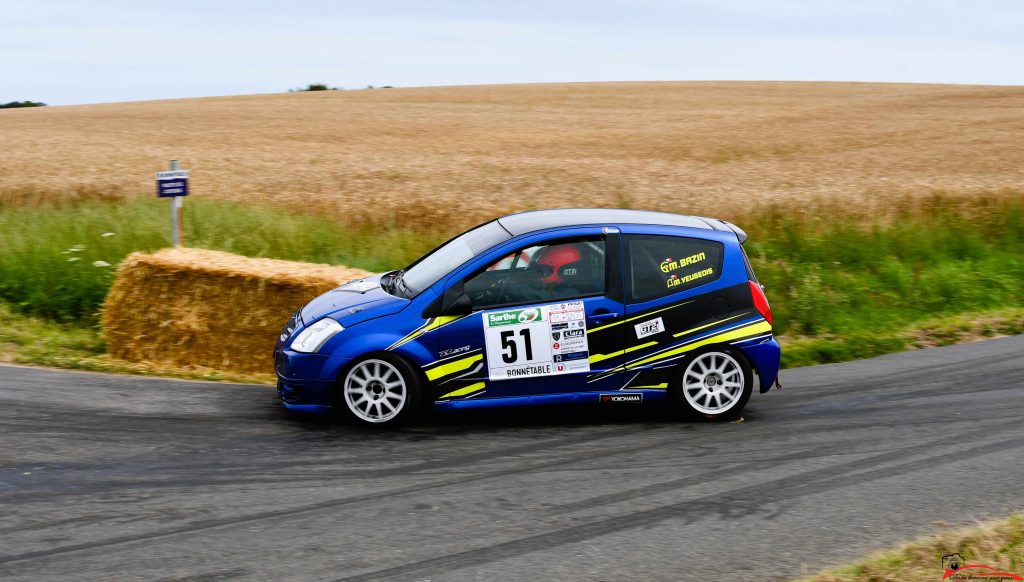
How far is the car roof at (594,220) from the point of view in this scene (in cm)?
840

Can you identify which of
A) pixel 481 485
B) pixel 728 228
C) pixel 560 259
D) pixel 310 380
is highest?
pixel 728 228

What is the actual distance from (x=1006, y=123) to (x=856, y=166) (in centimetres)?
1228

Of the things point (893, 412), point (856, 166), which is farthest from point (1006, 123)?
point (893, 412)

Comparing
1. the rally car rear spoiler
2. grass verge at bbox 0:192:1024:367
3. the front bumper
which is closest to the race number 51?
the front bumper

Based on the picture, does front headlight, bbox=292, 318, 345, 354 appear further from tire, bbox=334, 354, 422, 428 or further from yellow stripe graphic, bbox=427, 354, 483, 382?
yellow stripe graphic, bbox=427, 354, 483, 382

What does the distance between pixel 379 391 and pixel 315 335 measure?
66cm

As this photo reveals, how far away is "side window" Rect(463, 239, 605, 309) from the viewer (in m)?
8.03

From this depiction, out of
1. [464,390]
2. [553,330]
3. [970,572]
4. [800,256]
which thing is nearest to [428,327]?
[464,390]

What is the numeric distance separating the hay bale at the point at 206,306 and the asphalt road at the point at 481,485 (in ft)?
2.56

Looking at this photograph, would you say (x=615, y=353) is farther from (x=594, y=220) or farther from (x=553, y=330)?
(x=594, y=220)

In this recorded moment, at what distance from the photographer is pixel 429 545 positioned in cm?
560

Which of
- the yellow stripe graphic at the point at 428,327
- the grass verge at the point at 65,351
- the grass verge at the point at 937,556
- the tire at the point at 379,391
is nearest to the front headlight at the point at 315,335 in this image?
the tire at the point at 379,391

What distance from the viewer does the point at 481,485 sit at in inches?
260

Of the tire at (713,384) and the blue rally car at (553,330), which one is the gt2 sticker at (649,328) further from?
the tire at (713,384)
